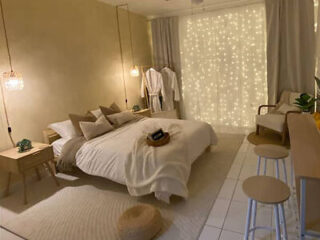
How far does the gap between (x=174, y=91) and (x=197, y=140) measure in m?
2.58

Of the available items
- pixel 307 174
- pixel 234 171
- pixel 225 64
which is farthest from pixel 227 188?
pixel 225 64

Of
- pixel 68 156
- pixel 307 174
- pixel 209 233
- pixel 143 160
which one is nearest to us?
pixel 307 174

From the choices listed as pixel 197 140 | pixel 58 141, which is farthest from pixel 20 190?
pixel 197 140

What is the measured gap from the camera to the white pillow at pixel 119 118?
151 inches

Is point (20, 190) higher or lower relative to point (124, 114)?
lower

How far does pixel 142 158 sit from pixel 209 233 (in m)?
1.01

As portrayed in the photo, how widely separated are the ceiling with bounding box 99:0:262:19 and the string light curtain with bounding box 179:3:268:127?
156 mm

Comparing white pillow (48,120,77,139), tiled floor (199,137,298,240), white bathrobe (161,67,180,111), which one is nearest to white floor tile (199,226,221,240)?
tiled floor (199,137,298,240)

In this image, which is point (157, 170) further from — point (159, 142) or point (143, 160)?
point (159, 142)

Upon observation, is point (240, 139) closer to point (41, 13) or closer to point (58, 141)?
point (58, 141)

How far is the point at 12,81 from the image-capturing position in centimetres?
277

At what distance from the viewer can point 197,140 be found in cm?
328

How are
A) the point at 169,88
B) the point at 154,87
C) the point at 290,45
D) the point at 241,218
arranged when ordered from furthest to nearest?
1. the point at 169,88
2. the point at 154,87
3. the point at 290,45
4. the point at 241,218

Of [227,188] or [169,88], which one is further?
[169,88]
